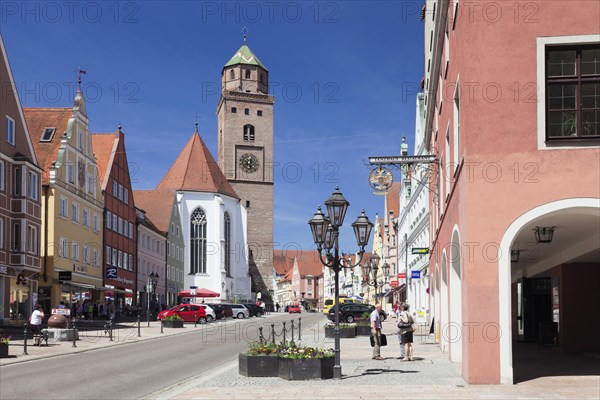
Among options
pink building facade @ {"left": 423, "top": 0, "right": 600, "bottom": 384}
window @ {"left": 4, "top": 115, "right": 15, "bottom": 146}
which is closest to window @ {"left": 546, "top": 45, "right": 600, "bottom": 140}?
pink building facade @ {"left": 423, "top": 0, "right": 600, "bottom": 384}

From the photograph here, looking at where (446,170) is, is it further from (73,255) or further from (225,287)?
(225,287)

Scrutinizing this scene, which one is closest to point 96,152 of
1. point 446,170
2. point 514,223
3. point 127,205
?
point 127,205

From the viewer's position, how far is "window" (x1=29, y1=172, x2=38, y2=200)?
44.1 m

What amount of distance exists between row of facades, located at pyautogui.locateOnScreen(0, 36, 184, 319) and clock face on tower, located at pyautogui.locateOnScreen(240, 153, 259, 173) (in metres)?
42.4

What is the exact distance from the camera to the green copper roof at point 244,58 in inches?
5251

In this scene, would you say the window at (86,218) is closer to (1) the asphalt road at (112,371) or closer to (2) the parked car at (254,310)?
(2) the parked car at (254,310)

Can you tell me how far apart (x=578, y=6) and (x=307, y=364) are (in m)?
8.88

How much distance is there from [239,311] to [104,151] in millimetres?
18115

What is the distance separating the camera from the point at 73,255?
5278 centimetres

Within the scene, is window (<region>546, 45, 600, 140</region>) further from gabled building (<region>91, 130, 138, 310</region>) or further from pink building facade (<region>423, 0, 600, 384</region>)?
gabled building (<region>91, 130, 138, 310</region>)

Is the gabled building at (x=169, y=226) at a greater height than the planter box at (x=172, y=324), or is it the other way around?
the gabled building at (x=169, y=226)

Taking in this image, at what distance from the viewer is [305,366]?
17.6m

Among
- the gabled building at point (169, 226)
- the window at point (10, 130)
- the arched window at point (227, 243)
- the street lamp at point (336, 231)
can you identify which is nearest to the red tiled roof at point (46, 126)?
the window at point (10, 130)

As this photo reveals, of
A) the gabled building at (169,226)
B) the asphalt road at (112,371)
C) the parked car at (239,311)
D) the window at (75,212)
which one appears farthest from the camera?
the gabled building at (169,226)
